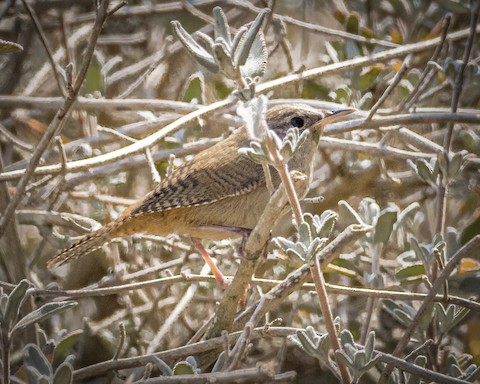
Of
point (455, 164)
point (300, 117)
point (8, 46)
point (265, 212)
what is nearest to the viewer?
point (265, 212)

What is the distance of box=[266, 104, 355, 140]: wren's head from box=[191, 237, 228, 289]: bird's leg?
2.38 ft

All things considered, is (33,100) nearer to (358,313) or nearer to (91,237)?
(91,237)

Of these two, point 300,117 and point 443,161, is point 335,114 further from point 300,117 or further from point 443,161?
point 443,161

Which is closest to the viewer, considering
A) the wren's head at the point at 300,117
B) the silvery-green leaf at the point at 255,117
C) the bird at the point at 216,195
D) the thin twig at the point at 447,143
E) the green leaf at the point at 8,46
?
the silvery-green leaf at the point at 255,117

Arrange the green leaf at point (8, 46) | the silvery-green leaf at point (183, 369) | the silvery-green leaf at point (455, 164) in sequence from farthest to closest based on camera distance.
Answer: the silvery-green leaf at point (455, 164)
the green leaf at point (8, 46)
the silvery-green leaf at point (183, 369)

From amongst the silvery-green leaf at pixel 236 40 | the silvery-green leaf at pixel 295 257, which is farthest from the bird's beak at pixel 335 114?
the silvery-green leaf at pixel 295 257

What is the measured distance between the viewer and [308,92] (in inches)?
172

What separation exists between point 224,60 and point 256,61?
183 mm

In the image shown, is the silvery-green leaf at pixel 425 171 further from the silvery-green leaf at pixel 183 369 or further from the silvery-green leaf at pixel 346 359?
the silvery-green leaf at pixel 183 369

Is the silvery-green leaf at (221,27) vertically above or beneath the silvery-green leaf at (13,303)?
above

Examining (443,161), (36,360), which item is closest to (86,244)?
(36,360)

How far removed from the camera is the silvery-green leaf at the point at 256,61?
210cm

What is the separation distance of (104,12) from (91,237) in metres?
1.13

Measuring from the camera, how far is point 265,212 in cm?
214
